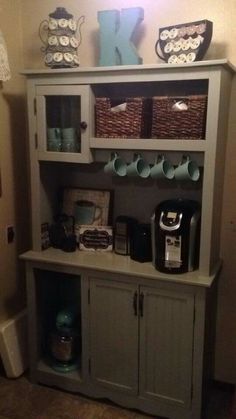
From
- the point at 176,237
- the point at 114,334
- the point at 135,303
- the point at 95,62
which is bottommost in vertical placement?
the point at 114,334

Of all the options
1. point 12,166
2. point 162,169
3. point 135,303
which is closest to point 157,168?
point 162,169

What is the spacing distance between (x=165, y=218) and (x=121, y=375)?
938 millimetres

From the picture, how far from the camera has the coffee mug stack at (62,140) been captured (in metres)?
2.27

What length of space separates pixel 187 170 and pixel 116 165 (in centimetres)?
40

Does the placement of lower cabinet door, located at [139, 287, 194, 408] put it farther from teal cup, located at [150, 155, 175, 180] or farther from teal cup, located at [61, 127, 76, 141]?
teal cup, located at [61, 127, 76, 141]

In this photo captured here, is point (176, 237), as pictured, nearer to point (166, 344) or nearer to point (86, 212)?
point (166, 344)

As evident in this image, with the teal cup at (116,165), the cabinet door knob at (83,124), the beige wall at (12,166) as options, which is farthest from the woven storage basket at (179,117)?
the beige wall at (12,166)

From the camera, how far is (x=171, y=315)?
6.87 ft

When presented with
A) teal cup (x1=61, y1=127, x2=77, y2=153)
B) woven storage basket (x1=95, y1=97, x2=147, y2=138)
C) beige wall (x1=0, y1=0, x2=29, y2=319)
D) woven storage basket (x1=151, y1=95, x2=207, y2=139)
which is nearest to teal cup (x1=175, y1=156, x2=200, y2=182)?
woven storage basket (x1=151, y1=95, x2=207, y2=139)

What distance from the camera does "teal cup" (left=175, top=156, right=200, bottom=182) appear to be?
2033 mm

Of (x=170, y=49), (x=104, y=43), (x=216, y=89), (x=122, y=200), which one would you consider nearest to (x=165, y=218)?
(x=122, y=200)

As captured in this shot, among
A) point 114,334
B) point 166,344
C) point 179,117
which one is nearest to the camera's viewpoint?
point 179,117

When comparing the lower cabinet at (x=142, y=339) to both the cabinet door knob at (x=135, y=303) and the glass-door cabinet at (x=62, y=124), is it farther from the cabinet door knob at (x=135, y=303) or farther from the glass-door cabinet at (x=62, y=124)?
the glass-door cabinet at (x=62, y=124)

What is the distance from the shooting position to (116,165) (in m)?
2.21
